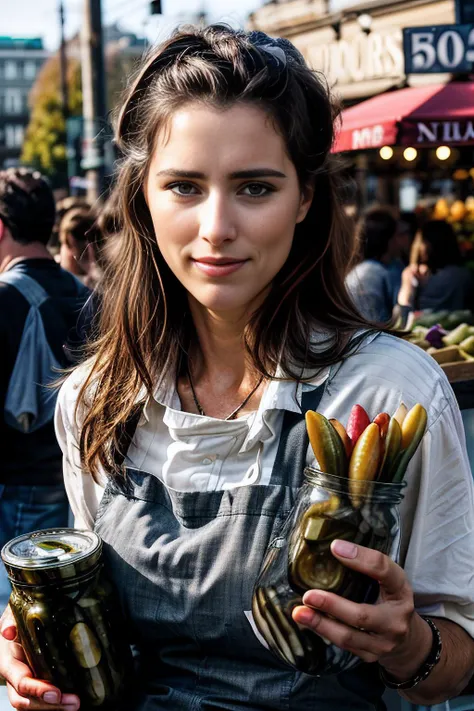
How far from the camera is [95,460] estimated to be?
1.77 metres

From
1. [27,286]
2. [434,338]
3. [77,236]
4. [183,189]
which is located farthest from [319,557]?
[77,236]

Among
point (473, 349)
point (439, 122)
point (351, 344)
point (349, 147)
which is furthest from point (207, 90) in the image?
point (349, 147)

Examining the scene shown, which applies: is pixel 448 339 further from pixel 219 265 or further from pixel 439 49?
pixel 439 49

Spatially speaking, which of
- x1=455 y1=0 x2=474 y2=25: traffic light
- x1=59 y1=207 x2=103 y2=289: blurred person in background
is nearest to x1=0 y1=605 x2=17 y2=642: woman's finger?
x1=59 y1=207 x2=103 y2=289: blurred person in background

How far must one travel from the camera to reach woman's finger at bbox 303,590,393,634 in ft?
3.81

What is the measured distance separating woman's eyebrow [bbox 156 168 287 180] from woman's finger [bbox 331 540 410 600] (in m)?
0.67

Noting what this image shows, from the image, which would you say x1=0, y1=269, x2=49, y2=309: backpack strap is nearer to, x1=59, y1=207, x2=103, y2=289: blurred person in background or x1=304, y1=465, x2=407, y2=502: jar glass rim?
x1=59, y1=207, x2=103, y2=289: blurred person in background

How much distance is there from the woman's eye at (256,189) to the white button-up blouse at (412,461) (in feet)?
1.10

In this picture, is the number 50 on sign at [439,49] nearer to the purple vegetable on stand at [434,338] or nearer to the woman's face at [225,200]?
the purple vegetable on stand at [434,338]

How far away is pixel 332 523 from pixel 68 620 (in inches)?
21.0

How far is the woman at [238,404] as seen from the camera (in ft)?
4.77

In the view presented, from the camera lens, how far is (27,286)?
11.6ft

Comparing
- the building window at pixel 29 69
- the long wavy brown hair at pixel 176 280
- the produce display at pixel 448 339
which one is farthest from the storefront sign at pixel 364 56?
the building window at pixel 29 69

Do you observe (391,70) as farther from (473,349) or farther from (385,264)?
(473,349)
